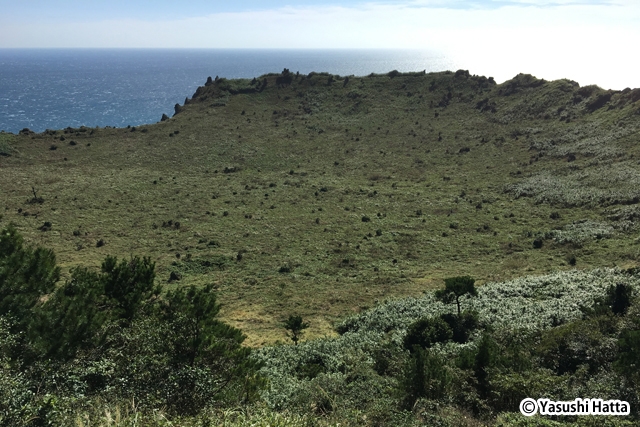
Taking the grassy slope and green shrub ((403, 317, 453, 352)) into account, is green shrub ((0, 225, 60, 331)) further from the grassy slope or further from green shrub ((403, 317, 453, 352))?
green shrub ((403, 317, 453, 352))

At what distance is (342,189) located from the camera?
210ft

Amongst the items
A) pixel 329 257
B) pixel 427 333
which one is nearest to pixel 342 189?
pixel 329 257

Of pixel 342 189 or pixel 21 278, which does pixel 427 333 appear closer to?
pixel 21 278

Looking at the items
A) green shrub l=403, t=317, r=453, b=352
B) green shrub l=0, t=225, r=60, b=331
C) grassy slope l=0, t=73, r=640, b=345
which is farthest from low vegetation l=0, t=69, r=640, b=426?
grassy slope l=0, t=73, r=640, b=345

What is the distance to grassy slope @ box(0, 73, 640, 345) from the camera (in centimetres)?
3900

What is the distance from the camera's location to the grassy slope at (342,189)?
39.0 metres

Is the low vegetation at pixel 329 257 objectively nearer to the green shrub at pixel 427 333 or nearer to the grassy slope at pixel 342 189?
the green shrub at pixel 427 333

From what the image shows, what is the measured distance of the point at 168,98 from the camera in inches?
7436

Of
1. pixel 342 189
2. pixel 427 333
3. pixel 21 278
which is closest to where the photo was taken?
pixel 21 278

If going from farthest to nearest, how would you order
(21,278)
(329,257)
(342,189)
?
(342,189)
(329,257)
(21,278)

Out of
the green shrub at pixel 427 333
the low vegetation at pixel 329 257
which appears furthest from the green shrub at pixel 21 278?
the green shrub at pixel 427 333

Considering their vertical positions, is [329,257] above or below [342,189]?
below

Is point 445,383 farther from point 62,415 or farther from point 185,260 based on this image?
point 185,260

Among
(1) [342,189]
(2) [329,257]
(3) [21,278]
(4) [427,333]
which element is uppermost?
(3) [21,278]
